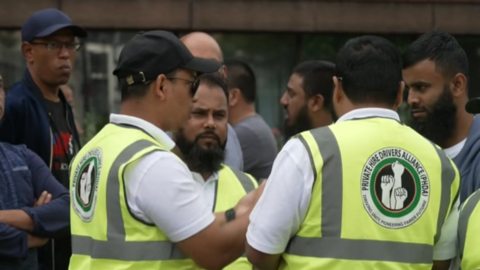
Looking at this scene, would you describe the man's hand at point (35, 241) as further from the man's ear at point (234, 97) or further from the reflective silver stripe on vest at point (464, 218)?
the man's ear at point (234, 97)

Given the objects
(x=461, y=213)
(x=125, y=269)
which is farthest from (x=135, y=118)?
(x=461, y=213)

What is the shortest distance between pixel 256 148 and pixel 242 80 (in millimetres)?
797

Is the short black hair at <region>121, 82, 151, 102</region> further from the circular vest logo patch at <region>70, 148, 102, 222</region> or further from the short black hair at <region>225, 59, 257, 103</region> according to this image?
the short black hair at <region>225, 59, 257, 103</region>

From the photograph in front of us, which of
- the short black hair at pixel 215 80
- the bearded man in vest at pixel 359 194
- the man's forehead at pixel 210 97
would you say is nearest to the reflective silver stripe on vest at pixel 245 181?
the man's forehead at pixel 210 97

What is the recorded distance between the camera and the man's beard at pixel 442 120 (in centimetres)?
534

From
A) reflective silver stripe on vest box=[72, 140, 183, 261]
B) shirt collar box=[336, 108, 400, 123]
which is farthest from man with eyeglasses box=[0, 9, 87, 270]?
shirt collar box=[336, 108, 400, 123]

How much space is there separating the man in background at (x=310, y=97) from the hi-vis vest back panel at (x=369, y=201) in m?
3.39

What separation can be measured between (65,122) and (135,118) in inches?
89.8

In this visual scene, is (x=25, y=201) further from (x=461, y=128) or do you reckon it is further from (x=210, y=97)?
(x=461, y=128)

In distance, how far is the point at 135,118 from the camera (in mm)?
4039

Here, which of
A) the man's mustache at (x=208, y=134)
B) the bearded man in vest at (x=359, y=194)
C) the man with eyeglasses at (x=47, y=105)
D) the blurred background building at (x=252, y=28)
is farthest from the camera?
the blurred background building at (x=252, y=28)

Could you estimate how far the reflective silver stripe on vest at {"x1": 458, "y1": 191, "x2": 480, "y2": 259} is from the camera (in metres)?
3.97

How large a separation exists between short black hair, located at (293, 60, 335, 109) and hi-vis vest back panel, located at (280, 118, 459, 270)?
11.1 feet

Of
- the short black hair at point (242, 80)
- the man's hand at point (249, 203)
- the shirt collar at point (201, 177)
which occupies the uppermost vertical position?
the man's hand at point (249, 203)
